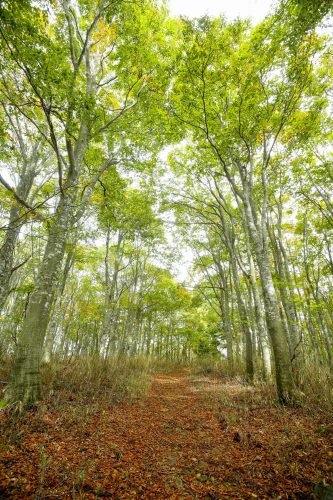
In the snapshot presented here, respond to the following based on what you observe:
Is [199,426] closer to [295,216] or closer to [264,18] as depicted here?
[264,18]

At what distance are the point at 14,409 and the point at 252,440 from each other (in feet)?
11.6

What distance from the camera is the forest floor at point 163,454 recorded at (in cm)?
210

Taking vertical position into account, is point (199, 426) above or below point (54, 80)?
below

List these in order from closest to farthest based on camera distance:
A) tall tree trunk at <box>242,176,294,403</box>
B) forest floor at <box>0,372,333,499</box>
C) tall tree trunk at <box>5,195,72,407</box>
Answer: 1. forest floor at <box>0,372,333,499</box>
2. tall tree trunk at <box>5,195,72,407</box>
3. tall tree trunk at <box>242,176,294,403</box>

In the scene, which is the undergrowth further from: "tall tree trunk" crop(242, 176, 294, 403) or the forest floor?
"tall tree trunk" crop(242, 176, 294, 403)

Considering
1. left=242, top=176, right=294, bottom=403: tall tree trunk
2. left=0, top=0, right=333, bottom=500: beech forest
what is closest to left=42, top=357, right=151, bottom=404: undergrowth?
left=0, top=0, right=333, bottom=500: beech forest

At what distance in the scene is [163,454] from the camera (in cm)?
287

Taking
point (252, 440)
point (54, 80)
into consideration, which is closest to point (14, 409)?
point (252, 440)

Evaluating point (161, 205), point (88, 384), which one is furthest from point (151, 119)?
point (88, 384)

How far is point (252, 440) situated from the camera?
3.08 m

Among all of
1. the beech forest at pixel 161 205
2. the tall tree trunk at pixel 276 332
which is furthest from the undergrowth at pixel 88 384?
the tall tree trunk at pixel 276 332

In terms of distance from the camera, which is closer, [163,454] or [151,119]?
[163,454]

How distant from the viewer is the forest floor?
2.10m

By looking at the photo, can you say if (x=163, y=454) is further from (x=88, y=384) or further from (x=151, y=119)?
(x=151, y=119)
